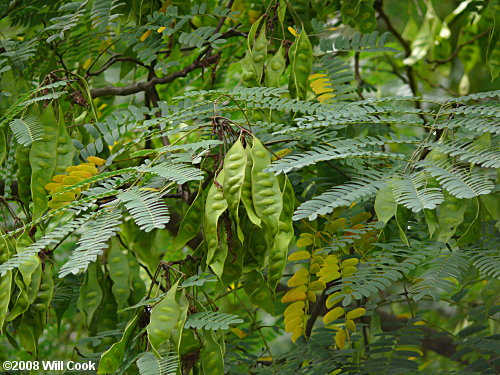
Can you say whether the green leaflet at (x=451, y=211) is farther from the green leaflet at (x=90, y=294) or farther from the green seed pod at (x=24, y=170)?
the green seed pod at (x=24, y=170)

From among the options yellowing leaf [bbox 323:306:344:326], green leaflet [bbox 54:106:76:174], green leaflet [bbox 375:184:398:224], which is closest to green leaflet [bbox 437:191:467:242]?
green leaflet [bbox 375:184:398:224]

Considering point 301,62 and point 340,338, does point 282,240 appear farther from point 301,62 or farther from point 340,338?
point 301,62

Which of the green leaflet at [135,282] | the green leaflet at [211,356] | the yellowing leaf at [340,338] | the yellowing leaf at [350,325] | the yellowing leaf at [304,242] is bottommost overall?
the yellowing leaf at [340,338]

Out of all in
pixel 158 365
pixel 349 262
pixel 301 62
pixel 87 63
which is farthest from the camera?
pixel 87 63

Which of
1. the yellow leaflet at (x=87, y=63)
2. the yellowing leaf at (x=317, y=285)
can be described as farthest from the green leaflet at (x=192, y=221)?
the yellow leaflet at (x=87, y=63)

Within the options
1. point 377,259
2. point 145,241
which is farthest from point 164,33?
point 377,259

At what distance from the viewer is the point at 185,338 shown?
1386mm

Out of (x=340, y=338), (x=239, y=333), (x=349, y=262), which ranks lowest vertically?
(x=239, y=333)

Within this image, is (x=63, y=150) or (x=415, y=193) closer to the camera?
(x=415, y=193)

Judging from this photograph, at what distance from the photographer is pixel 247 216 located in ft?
4.57

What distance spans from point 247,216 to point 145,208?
0.74 feet

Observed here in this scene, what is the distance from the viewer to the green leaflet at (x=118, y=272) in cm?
169

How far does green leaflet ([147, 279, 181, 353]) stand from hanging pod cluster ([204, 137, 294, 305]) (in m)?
0.12

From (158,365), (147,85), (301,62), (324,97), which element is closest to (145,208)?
(158,365)
